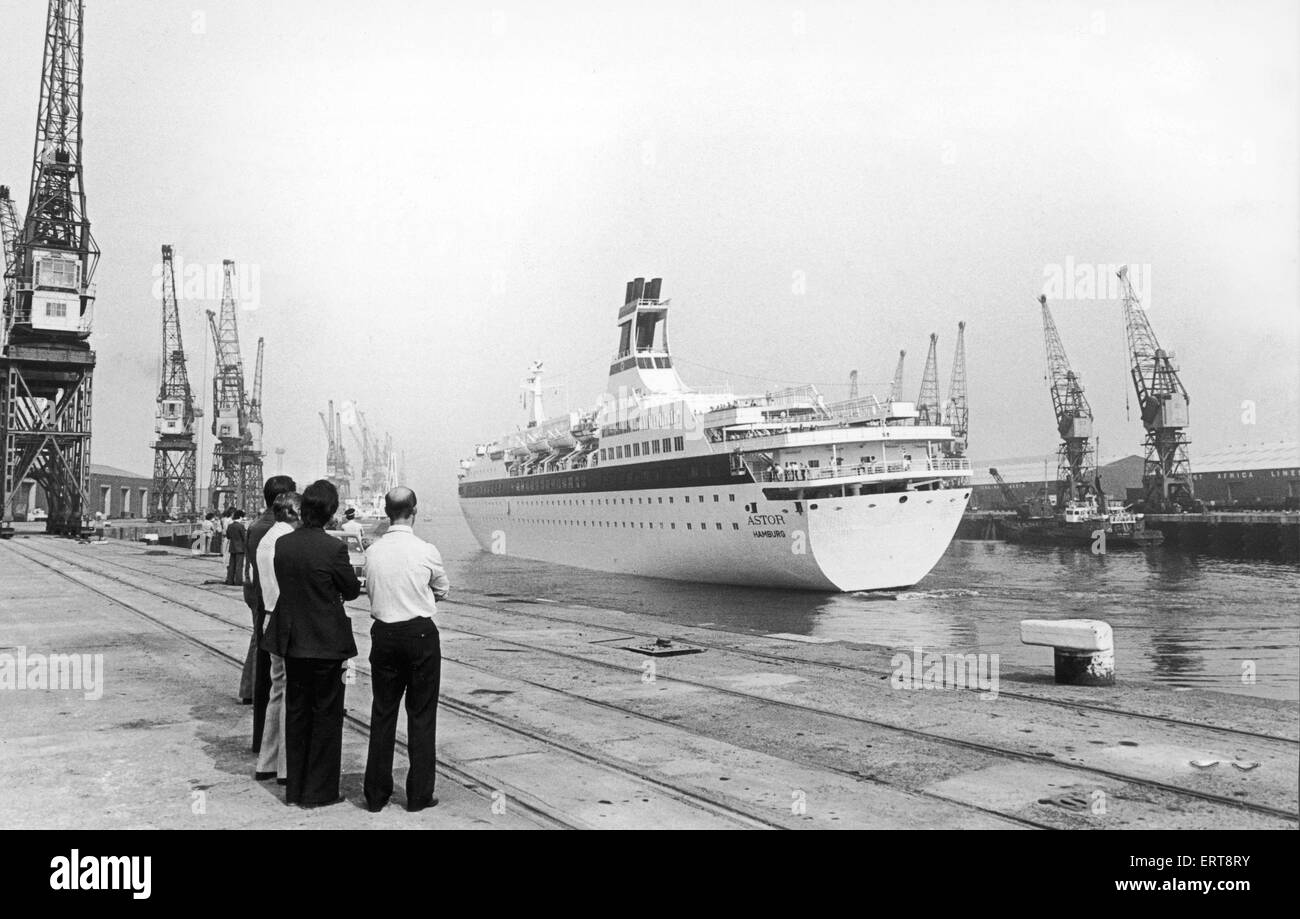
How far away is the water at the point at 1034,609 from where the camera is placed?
1734 centimetres

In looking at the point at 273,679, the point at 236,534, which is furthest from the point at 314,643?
the point at 236,534

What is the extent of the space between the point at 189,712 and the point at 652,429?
2969cm

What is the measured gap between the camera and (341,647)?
527 cm

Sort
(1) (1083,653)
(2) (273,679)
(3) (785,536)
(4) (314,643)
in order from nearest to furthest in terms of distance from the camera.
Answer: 1. (4) (314,643)
2. (2) (273,679)
3. (1) (1083,653)
4. (3) (785,536)

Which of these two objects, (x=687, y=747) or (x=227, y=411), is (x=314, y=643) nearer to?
(x=687, y=747)

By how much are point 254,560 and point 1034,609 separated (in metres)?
28.4

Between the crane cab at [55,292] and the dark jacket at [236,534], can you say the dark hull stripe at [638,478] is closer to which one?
the dark jacket at [236,534]

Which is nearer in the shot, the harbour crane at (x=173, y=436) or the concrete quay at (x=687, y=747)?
the concrete quay at (x=687, y=747)

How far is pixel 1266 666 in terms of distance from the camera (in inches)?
667

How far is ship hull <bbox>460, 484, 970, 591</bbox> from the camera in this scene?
1188 inches

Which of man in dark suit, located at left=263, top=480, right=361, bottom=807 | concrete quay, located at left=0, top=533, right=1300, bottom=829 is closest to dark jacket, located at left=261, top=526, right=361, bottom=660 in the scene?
man in dark suit, located at left=263, top=480, right=361, bottom=807

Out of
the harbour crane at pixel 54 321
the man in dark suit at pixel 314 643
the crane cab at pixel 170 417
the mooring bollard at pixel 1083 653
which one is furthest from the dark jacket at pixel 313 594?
the crane cab at pixel 170 417

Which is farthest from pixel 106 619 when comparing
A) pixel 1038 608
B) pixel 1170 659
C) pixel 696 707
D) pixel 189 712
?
pixel 1038 608

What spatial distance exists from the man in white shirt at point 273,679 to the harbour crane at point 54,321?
75.2 meters
